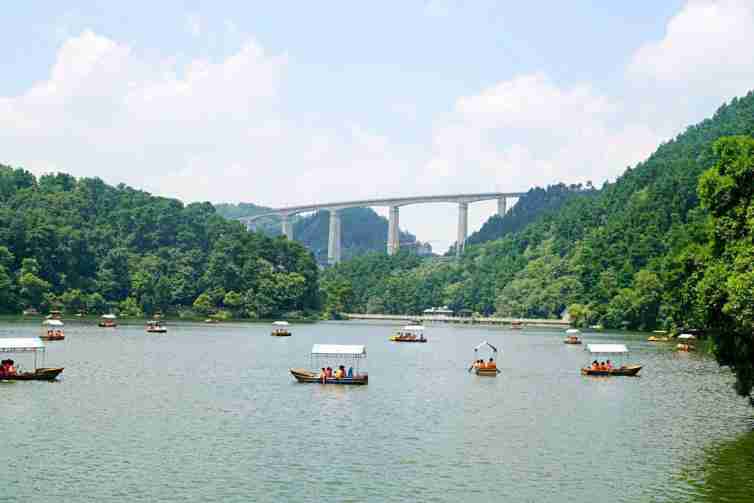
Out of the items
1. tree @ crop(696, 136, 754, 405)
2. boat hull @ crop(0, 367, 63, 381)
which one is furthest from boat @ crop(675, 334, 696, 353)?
boat hull @ crop(0, 367, 63, 381)

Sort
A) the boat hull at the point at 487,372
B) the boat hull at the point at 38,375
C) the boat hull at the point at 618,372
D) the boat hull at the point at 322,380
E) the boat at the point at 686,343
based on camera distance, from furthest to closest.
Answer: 1. the boat at the point at 686,343
2. the boat hull at the point at 487,372
3. the boat hull at the point at 618,372
4. the boat hull at the point at 322,380
5. the boat hull at the point at 38,375

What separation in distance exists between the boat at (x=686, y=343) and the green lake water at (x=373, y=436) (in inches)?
1129

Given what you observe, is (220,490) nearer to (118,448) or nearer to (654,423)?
(118,448)

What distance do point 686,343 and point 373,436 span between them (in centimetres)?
9090

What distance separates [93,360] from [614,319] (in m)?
121

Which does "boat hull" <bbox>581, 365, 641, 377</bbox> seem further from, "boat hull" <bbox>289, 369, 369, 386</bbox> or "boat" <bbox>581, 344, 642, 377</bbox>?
"boat hull" <bbox>289, 369, 369, 386</bbox>

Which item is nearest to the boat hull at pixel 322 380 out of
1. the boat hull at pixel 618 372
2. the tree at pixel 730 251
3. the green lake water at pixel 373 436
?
the green lake water at pixel 373 436

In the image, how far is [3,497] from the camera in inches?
1656

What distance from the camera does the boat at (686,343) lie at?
132275 mm

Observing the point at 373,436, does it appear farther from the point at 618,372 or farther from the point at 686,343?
the point at 686,343

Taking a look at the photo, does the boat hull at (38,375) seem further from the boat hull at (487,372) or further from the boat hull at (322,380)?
the boat hull at (487,372)

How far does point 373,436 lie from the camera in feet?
194

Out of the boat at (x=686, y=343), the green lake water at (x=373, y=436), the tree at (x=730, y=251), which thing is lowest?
the green lake water at (x=373, y=436)

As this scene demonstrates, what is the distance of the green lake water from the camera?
149 ft
